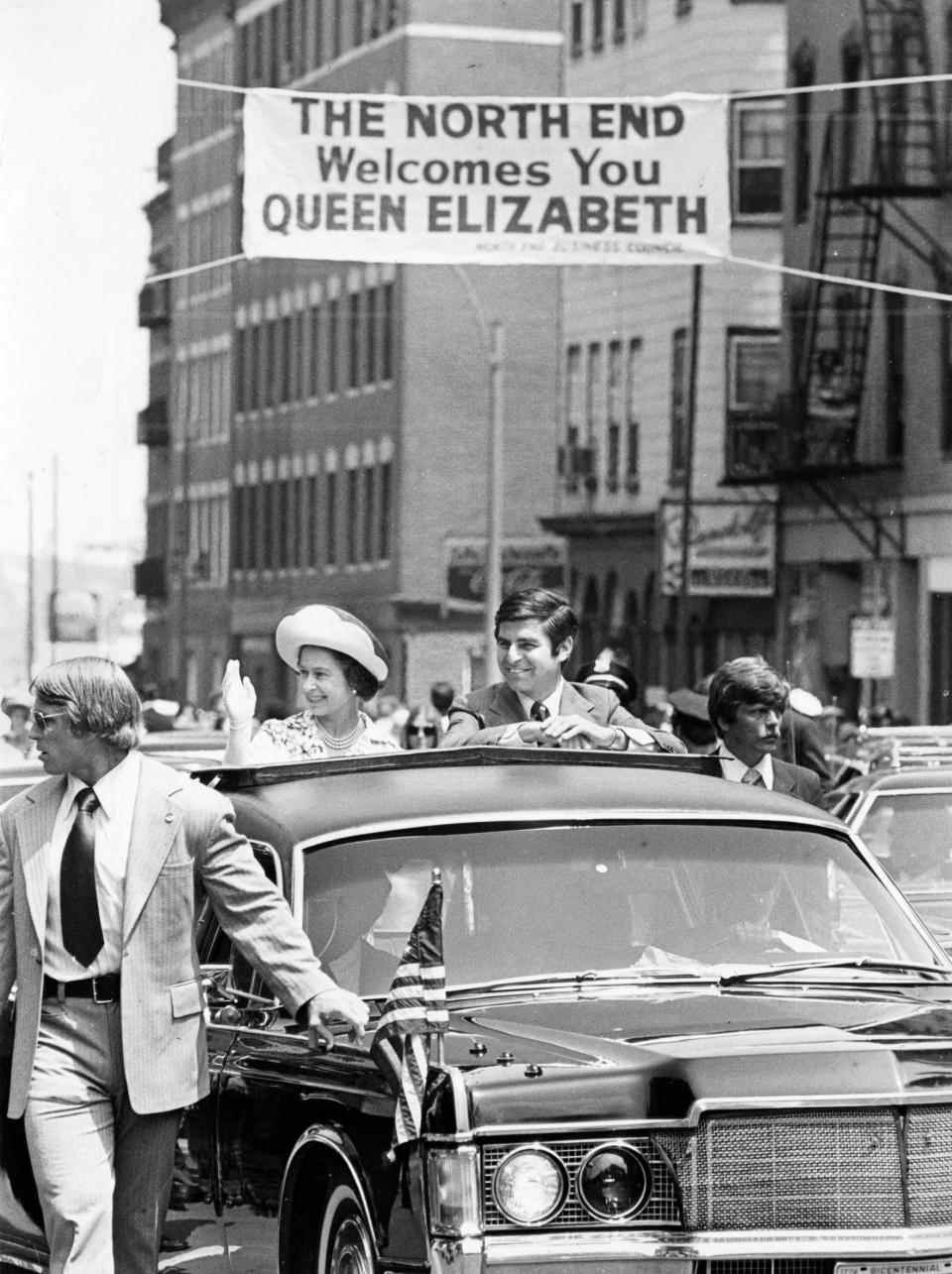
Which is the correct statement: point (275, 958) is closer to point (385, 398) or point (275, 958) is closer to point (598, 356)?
point (598, 356)

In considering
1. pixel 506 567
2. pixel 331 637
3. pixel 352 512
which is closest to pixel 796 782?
pixel 331 637

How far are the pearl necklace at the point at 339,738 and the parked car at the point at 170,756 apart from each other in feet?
4.32

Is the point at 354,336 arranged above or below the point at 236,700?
above

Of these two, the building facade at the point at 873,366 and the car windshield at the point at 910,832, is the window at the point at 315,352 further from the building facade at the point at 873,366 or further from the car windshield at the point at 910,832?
the car windshield at the point at 910,832

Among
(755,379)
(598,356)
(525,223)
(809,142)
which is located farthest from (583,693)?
(598,356)

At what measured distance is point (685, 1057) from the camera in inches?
246

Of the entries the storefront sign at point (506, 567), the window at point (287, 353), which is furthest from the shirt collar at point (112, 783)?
the window at point (287, 353)

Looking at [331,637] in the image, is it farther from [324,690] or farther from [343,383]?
[343,383]

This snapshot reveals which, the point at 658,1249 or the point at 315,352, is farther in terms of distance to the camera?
the point at 315,352

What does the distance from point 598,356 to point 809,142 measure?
12681mm

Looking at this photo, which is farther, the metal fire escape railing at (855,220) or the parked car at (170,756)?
the metal fire escape railing at (855,220)

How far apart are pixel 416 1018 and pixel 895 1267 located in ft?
3.29

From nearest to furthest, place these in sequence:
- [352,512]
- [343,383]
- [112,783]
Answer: [112,783] < [352,512] < [343,383]

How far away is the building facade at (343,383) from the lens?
68.4 metres
